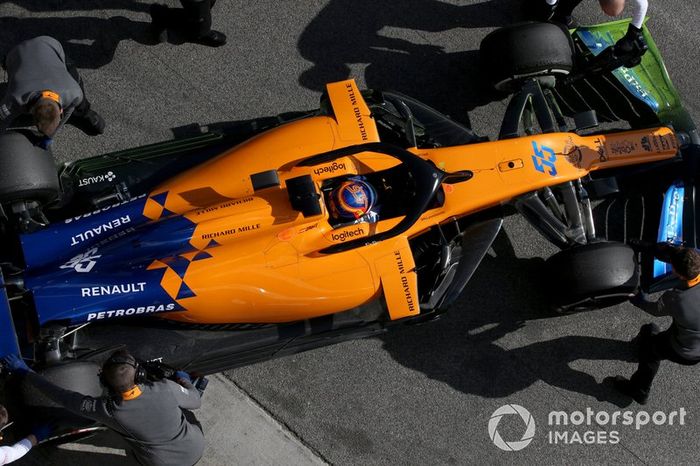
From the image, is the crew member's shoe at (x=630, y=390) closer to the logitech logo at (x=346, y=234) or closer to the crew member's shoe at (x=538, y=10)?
the logitech logo at (x=346, y=234)

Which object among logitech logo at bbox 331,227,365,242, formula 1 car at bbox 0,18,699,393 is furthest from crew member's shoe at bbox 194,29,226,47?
logitech logo at bbox 331,227,365,242

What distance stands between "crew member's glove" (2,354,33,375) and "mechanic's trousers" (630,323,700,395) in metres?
4.62

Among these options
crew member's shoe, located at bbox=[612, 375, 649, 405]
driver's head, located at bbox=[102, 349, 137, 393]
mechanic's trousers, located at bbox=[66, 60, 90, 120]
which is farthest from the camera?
crew member's shoe, located at bbox=[612, 375, 649, 405]

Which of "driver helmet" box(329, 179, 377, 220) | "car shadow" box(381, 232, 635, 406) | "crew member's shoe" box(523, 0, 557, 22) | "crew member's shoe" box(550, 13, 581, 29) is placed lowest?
"car shadow" box(381, 232, 635, 406)

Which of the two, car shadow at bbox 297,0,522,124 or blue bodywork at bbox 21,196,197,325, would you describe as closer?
blue bodywork at bbox 21,196,197,325

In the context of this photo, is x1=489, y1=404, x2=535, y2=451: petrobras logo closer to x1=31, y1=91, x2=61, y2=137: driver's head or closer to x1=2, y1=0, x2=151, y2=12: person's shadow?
x1=31, y1=91, x2=61, y2=137: driver's head

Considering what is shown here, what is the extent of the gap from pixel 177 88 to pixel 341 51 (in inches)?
60.4

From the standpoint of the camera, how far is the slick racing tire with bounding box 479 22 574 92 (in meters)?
6.20

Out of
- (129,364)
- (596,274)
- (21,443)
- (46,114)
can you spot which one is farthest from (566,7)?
(21,443)

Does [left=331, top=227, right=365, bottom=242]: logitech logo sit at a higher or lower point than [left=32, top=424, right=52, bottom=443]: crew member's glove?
higher

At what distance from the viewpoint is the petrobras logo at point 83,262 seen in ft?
17.7

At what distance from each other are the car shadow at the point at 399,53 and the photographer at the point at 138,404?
3240 mm

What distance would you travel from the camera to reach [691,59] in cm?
732

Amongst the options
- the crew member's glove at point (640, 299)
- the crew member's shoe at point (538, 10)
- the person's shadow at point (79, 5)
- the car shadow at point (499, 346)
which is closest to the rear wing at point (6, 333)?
the car shadow at point (499, 346)
